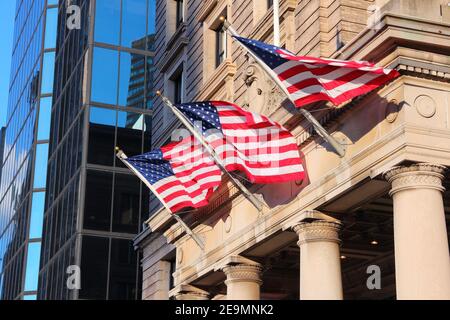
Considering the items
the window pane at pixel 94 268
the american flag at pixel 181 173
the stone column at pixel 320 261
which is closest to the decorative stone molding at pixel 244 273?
the american flag at pixel 181 173

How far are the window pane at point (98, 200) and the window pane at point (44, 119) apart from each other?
1252 cm

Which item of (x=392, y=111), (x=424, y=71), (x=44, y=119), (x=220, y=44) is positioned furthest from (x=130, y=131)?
(x=424, y=71)

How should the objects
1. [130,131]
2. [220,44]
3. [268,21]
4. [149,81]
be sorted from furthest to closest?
1. [149,81]
2. [130,131]
3. [220,44]
4. [268,21]

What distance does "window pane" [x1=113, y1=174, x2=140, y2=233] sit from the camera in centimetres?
6106

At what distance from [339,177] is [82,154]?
133 ft

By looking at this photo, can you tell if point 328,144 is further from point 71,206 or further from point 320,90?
point 71,206

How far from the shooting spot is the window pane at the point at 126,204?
2404 inches

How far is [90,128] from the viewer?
62.8m

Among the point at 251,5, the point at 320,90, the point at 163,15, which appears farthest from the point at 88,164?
the point at 320,90

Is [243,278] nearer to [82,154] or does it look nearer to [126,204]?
[126,204]

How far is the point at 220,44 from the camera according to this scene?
35.8 metres

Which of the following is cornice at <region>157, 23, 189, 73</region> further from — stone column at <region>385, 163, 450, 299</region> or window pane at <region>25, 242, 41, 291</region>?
window pane at <region>25, 242, 41, 291</region>

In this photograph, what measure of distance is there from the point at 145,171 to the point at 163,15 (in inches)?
562

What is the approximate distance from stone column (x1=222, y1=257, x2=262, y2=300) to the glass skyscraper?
30.7 metres
